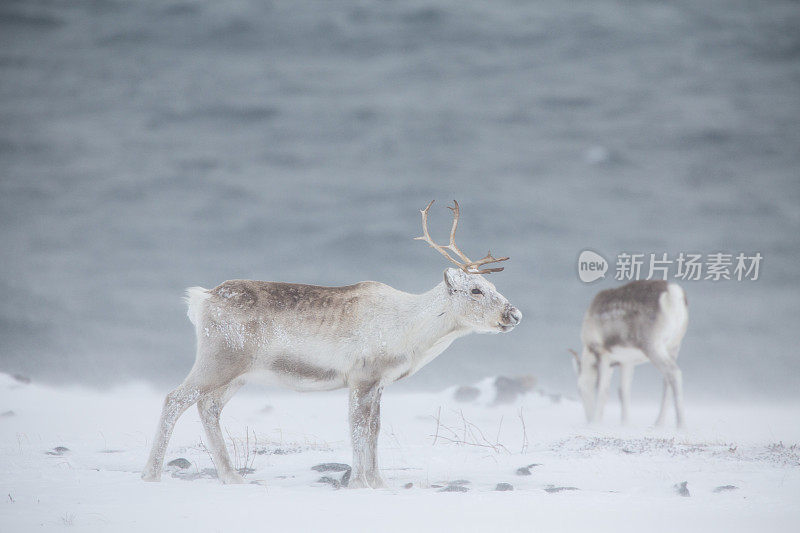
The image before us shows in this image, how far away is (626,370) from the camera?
13273 millimetres

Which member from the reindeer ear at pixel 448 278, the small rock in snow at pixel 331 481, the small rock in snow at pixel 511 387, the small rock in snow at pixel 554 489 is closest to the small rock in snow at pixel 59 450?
Result: the small rock in snow at pixel 331 481

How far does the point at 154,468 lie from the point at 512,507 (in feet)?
10.2

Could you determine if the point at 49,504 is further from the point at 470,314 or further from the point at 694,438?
the point at 694,438

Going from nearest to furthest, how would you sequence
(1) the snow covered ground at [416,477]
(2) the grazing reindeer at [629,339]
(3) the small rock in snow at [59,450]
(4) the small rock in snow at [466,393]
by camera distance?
(1) the snow covered ground at [416,477], (3) the small rock in snow at [59,450], (2) the grazing reindeer at [629,339], (4) the small rock in snow at [466,393]

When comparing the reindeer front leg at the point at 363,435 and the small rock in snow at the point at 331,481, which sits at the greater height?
the reindeer front leg at the point at 363,435

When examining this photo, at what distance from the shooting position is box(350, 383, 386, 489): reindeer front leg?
7.11 meters

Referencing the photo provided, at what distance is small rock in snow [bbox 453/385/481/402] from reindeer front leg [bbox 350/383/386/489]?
8.40 metres

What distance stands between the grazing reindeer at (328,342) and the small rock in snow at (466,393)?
27.1ft

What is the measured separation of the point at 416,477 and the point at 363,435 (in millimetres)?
1123

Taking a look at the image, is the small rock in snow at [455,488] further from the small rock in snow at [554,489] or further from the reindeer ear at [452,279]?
the reindeer ear at [452,279]

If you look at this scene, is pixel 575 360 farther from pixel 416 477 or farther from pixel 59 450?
pixel 59 450

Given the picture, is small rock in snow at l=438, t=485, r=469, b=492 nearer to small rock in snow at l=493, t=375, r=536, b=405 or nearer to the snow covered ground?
the snow covered ground

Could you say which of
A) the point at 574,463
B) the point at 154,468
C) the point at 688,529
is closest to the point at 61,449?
the point at 154,468

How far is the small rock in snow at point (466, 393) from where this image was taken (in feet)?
50.8
